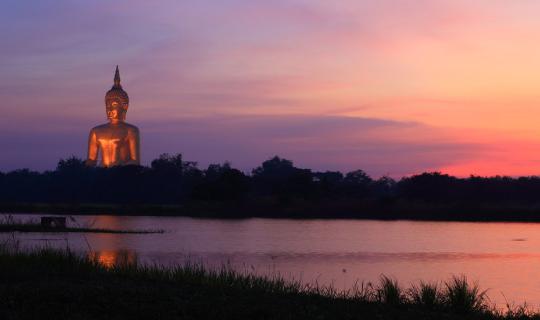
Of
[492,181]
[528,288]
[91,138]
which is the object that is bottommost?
[528,288]

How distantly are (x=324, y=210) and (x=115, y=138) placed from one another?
84.4 feet

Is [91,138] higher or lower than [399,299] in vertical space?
higher

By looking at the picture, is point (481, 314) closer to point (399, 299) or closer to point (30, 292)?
point (399, 299)

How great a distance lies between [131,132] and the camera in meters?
93.7

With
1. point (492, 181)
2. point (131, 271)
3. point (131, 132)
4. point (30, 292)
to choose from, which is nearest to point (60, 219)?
point (131, 271)

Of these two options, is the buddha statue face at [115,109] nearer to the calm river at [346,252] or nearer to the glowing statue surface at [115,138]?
the glowing statue surface at [115,138]

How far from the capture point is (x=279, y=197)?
8569 cm

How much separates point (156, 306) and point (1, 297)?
6.12 feet

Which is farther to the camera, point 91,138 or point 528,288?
point 91,138

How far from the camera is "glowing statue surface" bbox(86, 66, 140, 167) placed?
9394cm

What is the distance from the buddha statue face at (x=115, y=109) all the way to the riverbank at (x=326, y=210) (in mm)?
15614

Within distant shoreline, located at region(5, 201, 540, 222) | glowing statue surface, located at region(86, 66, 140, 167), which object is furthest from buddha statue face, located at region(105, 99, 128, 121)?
distant shoreline, located at region(5, 201, 540, 222)

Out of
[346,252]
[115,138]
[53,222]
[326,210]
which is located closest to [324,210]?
[326,210]

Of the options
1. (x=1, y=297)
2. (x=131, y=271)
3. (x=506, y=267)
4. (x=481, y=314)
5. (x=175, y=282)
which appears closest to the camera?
(x=1, y=297)
